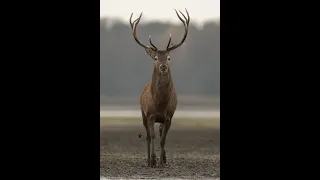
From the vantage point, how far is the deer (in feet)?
33.6

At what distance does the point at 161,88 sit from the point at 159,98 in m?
0.16

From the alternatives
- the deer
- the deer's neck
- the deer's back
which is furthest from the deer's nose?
the deer's back

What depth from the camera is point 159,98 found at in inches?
416

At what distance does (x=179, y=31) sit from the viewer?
1016cm

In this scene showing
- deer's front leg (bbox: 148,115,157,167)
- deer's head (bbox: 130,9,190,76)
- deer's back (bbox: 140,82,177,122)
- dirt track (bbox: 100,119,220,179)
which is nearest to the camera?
dirt track (bbox: 100,119,220,179)

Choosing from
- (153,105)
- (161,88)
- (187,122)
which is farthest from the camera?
(153,105)

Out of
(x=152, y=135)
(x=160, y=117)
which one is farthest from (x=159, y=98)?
(x=152, y=135)

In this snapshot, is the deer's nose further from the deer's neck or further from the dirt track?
the dirt track

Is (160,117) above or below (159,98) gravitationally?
below

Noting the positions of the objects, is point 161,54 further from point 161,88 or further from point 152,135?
point 152,135

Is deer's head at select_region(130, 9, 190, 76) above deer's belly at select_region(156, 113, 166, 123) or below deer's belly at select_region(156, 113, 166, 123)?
above

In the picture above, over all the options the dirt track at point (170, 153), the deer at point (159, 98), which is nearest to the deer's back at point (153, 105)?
the deer at point (159, 98)

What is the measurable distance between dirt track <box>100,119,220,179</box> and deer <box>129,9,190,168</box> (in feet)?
0.37
